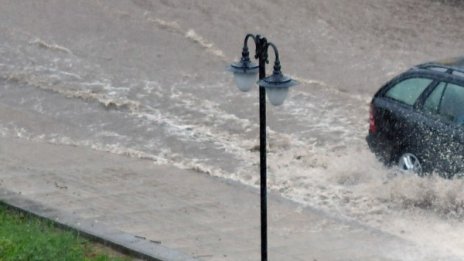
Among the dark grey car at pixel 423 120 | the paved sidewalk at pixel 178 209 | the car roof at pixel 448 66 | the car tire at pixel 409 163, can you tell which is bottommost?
the paved sidewalk at pixel 178 209

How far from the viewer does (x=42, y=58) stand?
18891 millimetres

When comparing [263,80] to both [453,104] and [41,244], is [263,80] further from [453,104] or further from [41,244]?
[453,104]

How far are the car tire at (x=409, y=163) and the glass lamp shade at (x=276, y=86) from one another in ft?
12.0

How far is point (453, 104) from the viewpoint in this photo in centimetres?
1143

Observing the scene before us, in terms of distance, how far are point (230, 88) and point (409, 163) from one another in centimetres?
581

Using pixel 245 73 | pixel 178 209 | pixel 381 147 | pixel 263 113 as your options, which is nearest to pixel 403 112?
pixel 381 147

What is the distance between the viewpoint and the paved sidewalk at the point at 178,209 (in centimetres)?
988

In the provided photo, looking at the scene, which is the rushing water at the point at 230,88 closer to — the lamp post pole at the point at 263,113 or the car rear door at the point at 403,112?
the car rear door at the point at 403,112

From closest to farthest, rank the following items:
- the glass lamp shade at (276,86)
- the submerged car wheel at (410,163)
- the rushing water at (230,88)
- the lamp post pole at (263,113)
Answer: the glass lamp shade at (276,86) → the lamp post pole at (263,113) → the submerged car wheel at (410,163) → the rushing water at (230,88)

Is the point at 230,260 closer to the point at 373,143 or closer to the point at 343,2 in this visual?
the point at 373,143

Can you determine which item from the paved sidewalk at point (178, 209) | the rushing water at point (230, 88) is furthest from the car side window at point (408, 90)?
the paved sidewalk at point (178, 209)

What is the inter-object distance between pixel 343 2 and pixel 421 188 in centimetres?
1203

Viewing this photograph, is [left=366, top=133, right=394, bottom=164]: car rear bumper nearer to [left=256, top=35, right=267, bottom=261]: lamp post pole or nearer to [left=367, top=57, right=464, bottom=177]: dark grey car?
[left=367, top=57, right=464, bottom=177]: dark grey car

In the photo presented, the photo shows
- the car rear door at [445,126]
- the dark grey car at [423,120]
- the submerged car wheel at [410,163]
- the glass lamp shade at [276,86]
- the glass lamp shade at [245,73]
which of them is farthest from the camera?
the submerged car wheel at [410,163]
